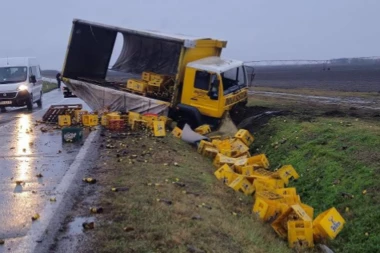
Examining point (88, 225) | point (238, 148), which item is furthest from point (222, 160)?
point (88, 225)

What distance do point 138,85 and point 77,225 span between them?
11640mm

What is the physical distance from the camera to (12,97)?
2550 cm

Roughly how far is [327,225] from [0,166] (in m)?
6.93

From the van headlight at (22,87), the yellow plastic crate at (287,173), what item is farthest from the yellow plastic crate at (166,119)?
the van headlight at (22,87)

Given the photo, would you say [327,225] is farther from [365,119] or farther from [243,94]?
[243,94]

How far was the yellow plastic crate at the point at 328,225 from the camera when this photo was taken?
8.34 m

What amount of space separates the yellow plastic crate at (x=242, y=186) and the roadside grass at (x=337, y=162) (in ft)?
4.08

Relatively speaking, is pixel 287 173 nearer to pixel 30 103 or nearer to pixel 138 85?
pixel 138 85

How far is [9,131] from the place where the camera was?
17.0 m

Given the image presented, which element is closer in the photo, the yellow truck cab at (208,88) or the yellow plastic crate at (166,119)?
the yellow plastic crate at (166,119)

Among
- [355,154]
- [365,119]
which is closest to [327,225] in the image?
[355,154]

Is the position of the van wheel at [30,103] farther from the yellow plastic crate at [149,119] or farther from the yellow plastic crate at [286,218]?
the yellow plastic crate at [286,218]

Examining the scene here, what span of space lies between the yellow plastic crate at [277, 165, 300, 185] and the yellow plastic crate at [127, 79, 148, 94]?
770 cm

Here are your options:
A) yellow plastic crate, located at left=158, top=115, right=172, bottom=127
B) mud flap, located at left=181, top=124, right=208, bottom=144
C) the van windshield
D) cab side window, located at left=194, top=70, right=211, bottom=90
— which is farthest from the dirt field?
mud flap, located at left=181, top=124, right=208, bottom=144
